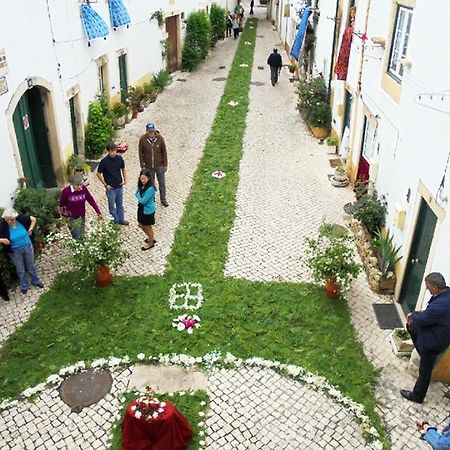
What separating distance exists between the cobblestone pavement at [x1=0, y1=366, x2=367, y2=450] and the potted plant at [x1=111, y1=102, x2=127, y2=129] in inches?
415

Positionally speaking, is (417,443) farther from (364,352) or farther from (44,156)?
(44,156)

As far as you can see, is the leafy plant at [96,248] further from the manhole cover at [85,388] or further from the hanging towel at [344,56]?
the hanging towel at [344,56]

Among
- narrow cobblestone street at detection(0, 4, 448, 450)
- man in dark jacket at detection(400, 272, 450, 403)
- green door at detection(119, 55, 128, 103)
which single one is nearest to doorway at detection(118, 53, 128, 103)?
green door at detection(119, 55, 128, 103)

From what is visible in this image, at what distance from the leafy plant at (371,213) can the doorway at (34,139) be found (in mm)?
6785

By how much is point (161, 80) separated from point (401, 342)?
15.9m

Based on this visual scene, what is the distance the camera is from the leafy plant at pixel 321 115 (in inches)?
594

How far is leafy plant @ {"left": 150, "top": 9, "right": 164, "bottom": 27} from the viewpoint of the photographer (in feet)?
63.5

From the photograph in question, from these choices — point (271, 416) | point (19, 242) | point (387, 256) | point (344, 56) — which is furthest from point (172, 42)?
point (271, 416)

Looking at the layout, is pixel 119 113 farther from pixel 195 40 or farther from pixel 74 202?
pixel 195 40

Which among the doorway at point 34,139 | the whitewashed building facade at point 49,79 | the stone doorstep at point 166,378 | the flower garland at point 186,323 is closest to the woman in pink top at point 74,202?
the whitewashed building facade at point 49,79

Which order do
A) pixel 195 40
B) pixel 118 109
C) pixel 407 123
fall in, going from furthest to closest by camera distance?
pixel 195 40
pixel 118 109
pixel 407 123

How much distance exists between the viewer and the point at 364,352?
7098 mm

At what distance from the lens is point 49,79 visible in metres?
10.4

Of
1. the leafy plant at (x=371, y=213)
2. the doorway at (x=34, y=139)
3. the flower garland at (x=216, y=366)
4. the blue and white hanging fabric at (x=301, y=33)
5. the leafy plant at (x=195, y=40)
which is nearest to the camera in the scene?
the flower garland at (x=216, y=366)
